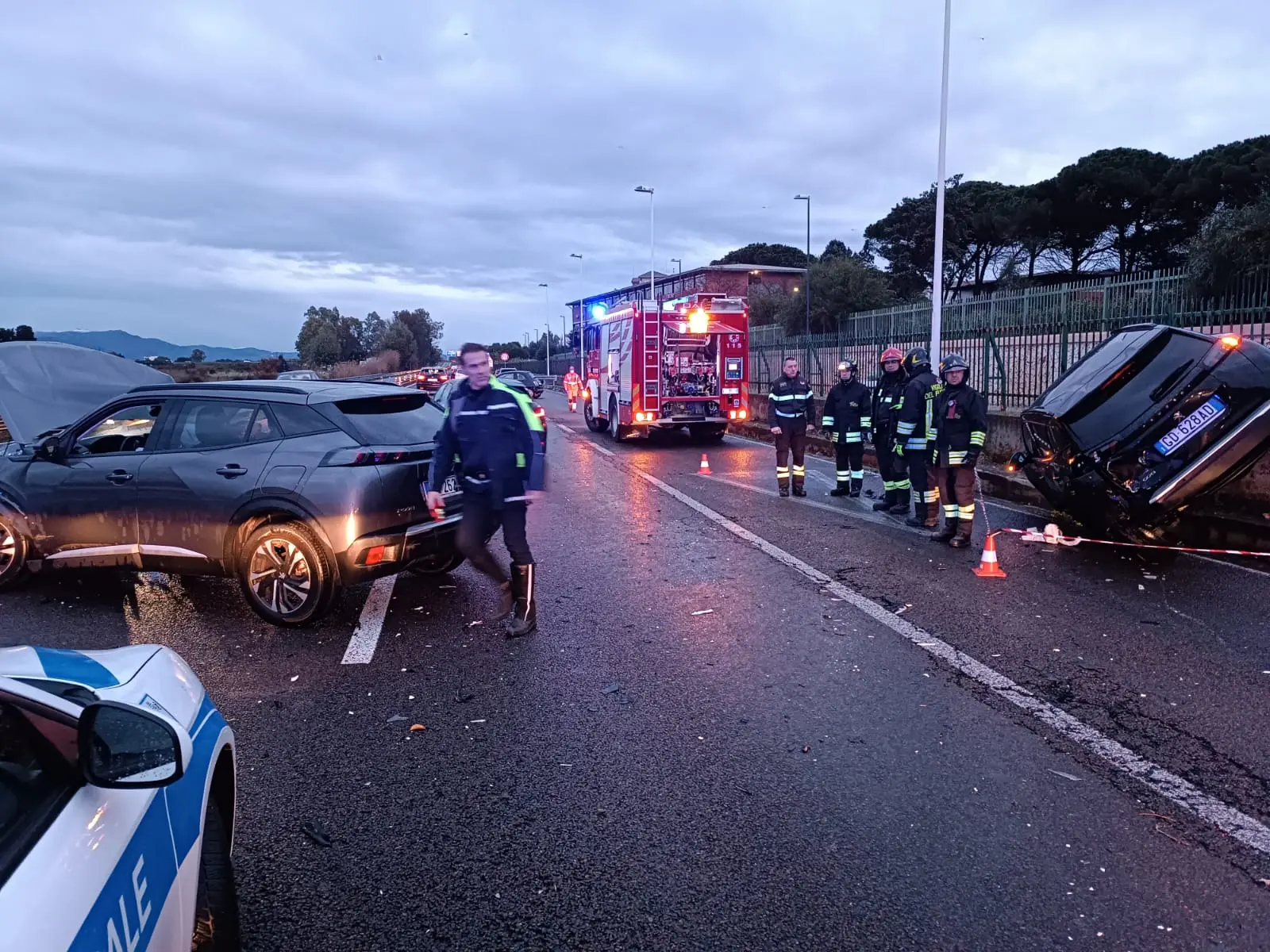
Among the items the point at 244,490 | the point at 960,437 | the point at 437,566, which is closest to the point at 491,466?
the point at 244,490

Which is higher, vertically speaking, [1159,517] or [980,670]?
[1159,517]

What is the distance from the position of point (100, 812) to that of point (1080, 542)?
822 cm

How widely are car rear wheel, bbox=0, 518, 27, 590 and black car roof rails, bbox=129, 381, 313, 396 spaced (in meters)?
1.39

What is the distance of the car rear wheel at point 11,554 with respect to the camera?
6.62m

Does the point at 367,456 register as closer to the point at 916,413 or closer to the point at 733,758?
the point at 733,758

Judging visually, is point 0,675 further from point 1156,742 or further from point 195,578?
point 195,578

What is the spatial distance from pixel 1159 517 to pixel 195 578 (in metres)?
7.72

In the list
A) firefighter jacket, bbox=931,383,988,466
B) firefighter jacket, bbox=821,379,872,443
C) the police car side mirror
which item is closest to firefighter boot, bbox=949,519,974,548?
firefighter jacket, bbox=931,383,988,466

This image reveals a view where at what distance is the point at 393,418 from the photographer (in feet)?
21.0

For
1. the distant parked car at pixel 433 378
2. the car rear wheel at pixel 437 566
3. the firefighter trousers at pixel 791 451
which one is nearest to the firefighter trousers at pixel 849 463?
the firefighter trousers at pixel 791 451

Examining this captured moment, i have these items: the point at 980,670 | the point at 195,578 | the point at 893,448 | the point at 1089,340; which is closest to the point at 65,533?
the point at 195,578

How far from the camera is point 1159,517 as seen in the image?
22.6 ft

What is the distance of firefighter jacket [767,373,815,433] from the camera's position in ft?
36.6

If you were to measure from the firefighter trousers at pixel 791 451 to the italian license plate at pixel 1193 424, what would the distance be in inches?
193
